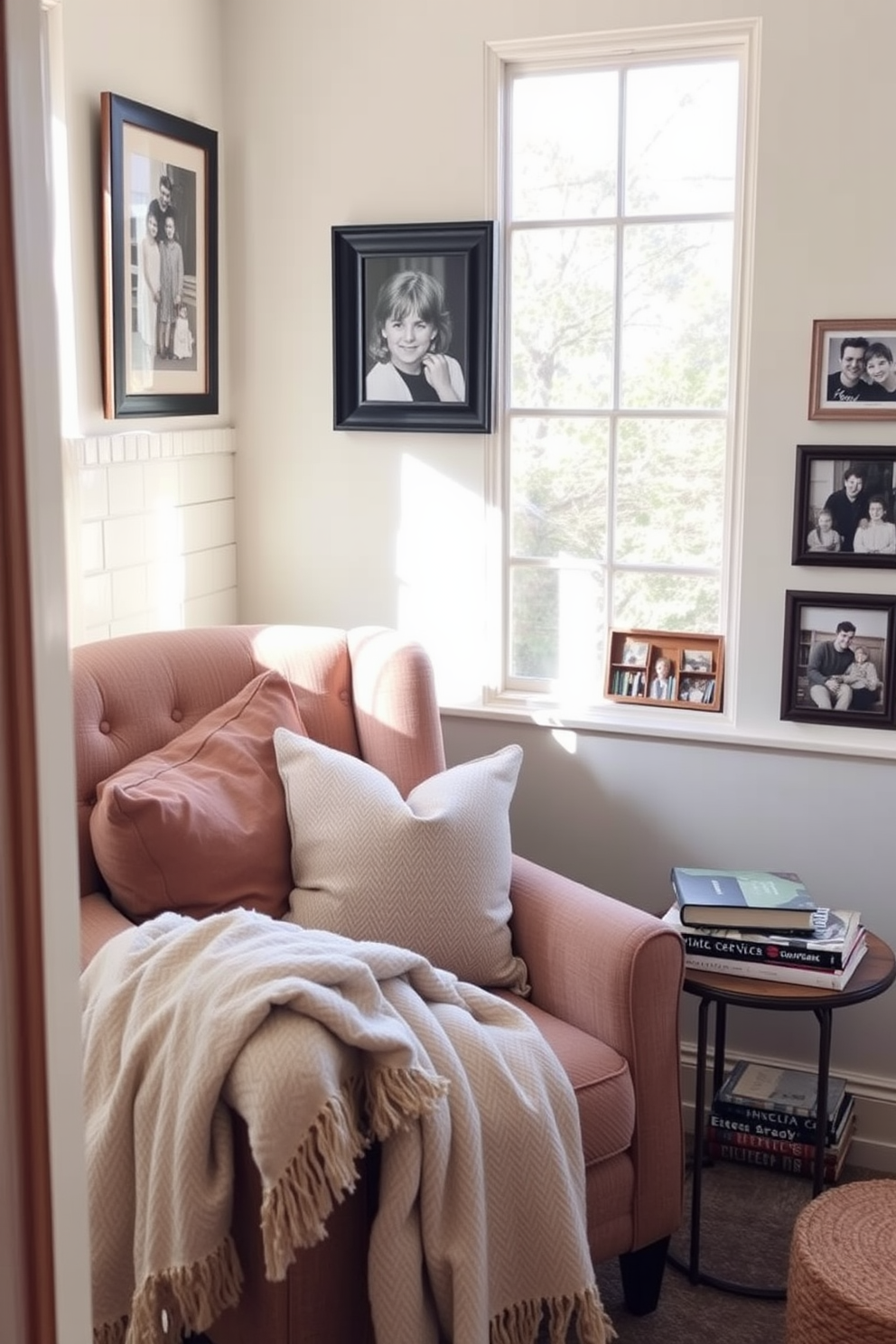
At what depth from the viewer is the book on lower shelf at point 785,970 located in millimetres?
2373

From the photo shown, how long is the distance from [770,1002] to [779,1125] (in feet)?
1.93

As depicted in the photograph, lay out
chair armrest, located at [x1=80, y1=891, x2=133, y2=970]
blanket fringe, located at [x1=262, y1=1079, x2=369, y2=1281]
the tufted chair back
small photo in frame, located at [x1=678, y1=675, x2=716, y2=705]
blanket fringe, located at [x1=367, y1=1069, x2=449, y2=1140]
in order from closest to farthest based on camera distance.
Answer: blanket fringe, located at [x1=262, y1=1079, x2=369, y2=1281] < blanket fringe, located at [x1=367, y1=1069, x2=449, y2=1140] < chair armrest, located at [x1=80, y1=891, x2=133, y2=970] < the tufted chair back < small photo in frame, located at [x1=678, y1=675, x2=716, y2=705]

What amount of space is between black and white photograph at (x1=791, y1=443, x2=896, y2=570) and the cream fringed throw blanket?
49.7 inches

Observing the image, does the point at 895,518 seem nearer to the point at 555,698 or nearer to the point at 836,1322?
the point at 555,698

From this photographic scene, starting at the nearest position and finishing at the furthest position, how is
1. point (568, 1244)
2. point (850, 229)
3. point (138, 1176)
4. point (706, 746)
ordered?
1. point (138, 1176)
2. point (568, 1244)
3. point (850, 229)
4. point (706, 746)

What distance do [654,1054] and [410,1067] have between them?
0.59 m

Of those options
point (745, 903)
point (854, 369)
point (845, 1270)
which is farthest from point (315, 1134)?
point (854, 369)

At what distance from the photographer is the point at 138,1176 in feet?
5.92

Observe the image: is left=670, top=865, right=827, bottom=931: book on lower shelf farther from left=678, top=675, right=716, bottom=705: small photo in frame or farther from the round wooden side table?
left=678, top=675, right=716, bottom=705: small photo in frame

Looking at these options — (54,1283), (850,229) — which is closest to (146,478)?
(850,229)

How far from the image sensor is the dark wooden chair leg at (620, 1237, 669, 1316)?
2.35m

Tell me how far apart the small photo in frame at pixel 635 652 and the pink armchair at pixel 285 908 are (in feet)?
1.71

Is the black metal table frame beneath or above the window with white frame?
beneath

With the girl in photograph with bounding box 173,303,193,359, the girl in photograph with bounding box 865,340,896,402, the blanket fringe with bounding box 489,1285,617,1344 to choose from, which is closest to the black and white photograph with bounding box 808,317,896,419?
the girl in photograph with bounding box 865,340,896,402
